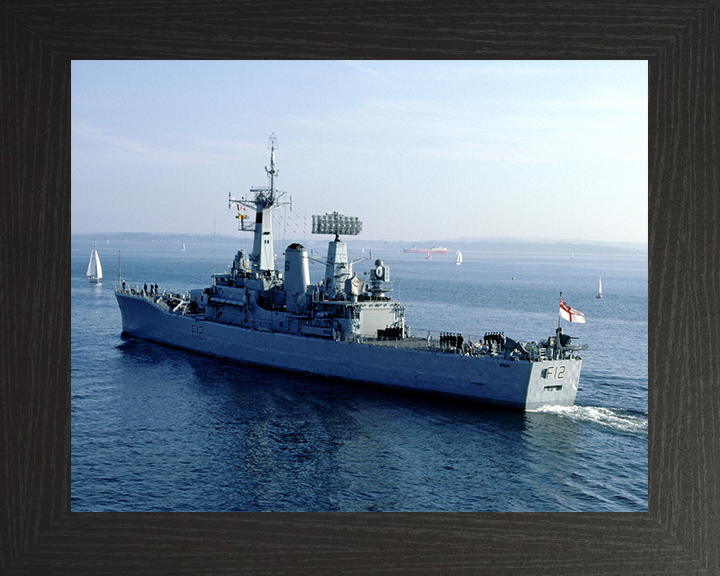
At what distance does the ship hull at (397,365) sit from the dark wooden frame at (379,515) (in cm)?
1076

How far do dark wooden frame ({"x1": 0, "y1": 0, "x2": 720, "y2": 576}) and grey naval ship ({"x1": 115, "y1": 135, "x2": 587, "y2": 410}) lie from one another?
10.8 m

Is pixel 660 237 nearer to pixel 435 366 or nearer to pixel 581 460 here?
pixel 581 460

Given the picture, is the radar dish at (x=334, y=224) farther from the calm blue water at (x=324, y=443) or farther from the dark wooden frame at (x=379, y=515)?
the dark wooden frame at (x=379, y=515)

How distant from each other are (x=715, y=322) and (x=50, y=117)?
3661 mm

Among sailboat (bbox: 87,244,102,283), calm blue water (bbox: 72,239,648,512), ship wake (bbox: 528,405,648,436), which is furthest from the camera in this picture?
sailboat (bbox: 87,244,102,283)

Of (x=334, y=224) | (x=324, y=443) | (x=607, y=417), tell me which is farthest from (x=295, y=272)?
(x=607, y=417)

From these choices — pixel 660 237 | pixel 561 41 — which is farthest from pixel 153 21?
pixel 660 237

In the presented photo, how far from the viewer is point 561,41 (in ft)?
11.8

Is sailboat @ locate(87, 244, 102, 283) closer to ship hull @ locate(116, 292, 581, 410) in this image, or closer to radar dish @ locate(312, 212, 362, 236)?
ship hull @ locate(116, 292, 581, 410)

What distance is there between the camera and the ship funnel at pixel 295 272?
770 inches

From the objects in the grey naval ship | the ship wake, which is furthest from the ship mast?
the ship wake

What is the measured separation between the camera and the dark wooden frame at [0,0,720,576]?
3578 millimetres

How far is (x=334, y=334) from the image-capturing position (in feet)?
57.3

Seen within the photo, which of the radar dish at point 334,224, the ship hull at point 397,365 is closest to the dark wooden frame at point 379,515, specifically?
the ship hull at point 397,365
